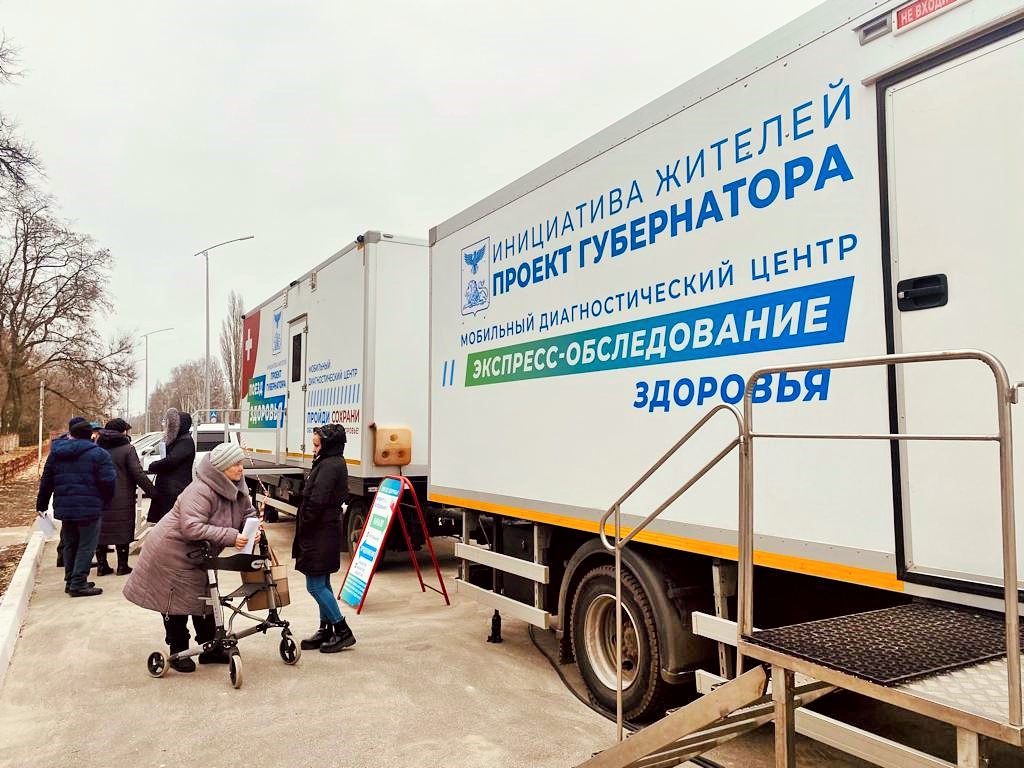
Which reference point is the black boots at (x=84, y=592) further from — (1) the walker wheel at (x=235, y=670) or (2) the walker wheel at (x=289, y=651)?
(1) the walker wheel at (x=235, y=670)

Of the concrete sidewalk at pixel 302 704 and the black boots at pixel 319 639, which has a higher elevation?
the black boots at pixel 319 639

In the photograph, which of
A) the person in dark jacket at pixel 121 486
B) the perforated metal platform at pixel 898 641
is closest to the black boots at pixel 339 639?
the person in dark jacket at pixel 121 486

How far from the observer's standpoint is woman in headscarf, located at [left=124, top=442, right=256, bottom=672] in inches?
194

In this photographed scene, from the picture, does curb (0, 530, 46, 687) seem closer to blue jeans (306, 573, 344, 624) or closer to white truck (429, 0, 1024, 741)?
blue jeans (306, 573, 344, 624)

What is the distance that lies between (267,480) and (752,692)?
430 inches

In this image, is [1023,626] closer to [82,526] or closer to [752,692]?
[752,692]

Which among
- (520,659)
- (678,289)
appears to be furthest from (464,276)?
(520,659)

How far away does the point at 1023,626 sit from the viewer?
2400mm

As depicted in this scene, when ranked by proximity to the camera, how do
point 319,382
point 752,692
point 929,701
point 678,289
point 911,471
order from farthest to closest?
point 319,382
point 678,289
point 911,471
point 752,692
point 929,701

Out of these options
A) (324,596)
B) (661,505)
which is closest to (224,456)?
(324,596)

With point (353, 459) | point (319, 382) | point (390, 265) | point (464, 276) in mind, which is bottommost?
point (353, 459)

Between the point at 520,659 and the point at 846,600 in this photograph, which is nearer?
the point at 846,600

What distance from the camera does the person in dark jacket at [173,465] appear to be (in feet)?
26.3

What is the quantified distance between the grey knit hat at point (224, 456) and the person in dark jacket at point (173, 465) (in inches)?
129
